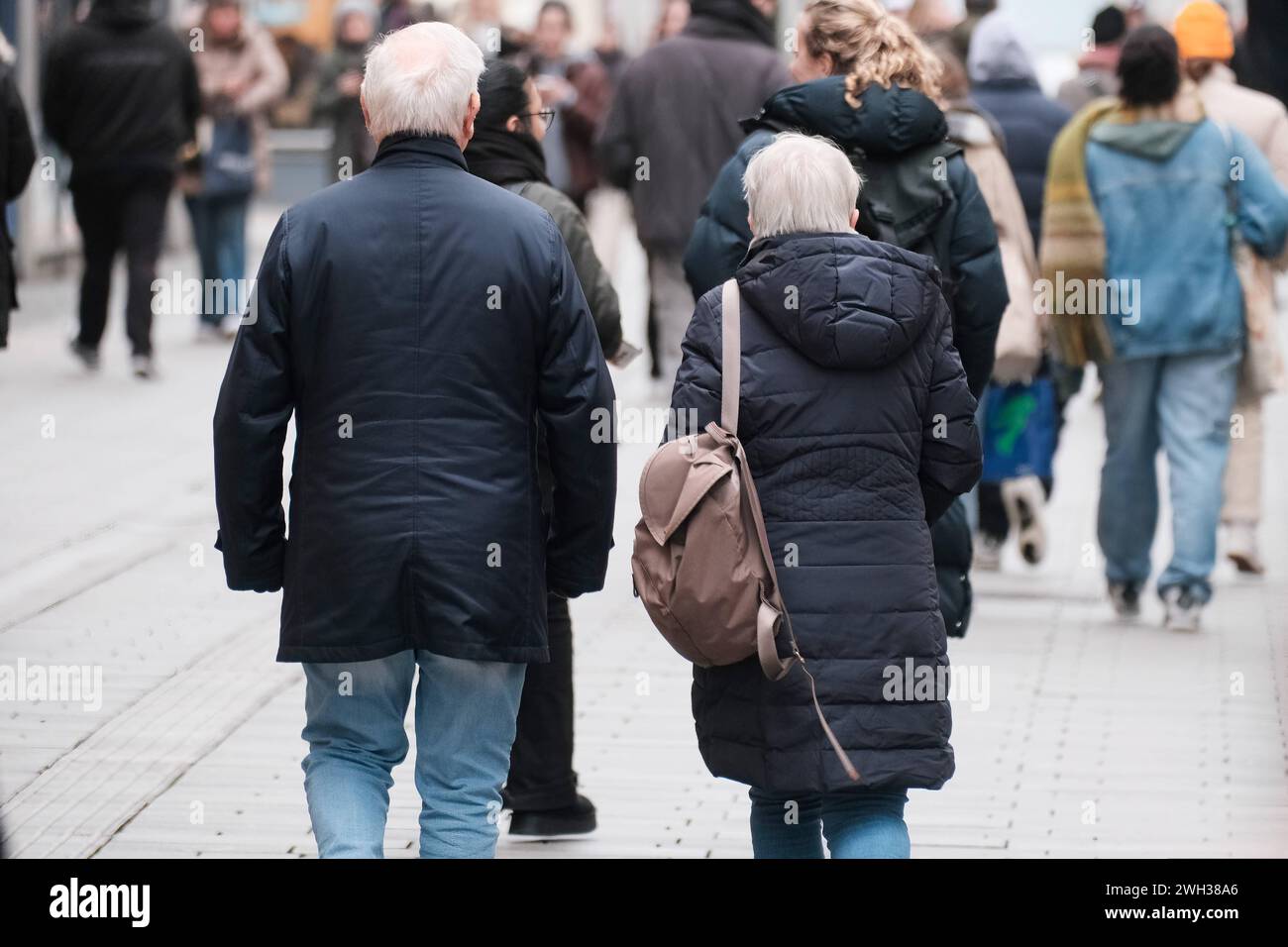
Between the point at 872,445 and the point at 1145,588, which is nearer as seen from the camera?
the point at 872,445

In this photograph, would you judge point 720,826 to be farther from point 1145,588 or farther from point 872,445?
point 1145,588

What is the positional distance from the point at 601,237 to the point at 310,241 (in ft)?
36.8

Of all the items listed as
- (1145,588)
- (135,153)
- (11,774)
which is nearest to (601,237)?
(135,153)

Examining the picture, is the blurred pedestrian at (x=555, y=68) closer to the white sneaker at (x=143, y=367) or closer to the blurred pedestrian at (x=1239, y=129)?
the white sneaker at (x=143, y=367)

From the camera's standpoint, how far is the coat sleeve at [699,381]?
4.39m

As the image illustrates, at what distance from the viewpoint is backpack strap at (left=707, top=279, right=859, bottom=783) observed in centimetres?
428

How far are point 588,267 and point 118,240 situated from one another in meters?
8.50

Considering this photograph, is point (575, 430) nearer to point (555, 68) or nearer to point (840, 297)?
point (840, 297)

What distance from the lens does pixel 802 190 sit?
448 cm

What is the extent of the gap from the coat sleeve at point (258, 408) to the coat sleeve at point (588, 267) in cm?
114

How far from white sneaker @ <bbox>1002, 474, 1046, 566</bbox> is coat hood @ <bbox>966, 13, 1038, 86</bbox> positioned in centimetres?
163

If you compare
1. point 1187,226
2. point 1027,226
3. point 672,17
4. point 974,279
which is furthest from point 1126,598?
point 672,17
